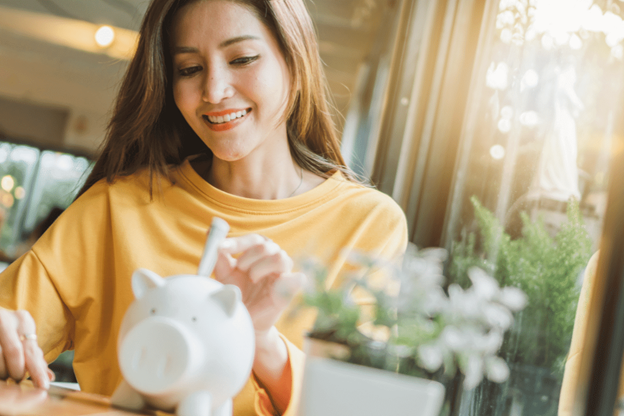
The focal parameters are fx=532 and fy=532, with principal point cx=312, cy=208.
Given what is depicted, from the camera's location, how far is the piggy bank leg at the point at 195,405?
52 cm

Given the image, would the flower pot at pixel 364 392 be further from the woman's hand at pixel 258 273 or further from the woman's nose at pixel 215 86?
the woman's nose at pixel 215 86

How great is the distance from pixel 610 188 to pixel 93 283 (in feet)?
3.28

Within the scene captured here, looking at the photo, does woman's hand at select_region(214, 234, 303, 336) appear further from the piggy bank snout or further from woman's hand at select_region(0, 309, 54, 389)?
woman's hand at select_region(0, 309, 54, 389)

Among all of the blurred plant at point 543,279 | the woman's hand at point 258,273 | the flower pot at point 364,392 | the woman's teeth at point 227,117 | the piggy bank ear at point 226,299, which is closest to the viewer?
the flower pot at point 364,392

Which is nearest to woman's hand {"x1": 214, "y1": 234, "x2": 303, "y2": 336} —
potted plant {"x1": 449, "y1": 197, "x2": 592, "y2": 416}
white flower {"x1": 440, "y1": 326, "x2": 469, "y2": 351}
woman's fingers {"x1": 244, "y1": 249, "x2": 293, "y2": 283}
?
woman's fingers {"x1": 244, "y1": 249, "x2": 293, "y2": 283}

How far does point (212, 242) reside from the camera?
607mm

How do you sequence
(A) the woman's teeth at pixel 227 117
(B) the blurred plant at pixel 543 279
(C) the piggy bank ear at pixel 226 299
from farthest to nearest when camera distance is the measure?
(A) the woman's teeth at pixel 227 117 < (B) the blurred plant at pixel 543 279 < (C) the piggy bank ear at pixel 226 299

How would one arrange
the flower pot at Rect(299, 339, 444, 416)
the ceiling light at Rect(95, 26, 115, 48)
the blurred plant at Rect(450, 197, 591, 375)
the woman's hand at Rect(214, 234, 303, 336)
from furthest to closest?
the ceiling light at Rect(95, 26, 115, 48)
the blurred plant at Rect(450, 197, 591, 375)
the woman's hand at Rect(214, 234, 303, 336)
the flower pot at Rect(299, 339, 444, 416)

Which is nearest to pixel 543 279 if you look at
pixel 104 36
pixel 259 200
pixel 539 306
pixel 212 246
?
pixel 539 306

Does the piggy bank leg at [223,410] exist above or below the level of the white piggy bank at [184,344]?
below

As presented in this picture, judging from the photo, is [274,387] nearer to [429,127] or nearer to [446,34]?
[429,127]

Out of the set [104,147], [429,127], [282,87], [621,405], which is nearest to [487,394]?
[621,405]

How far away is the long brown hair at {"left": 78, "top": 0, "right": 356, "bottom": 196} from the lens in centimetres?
110

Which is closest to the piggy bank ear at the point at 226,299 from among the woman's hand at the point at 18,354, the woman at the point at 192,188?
the woman's hand at the point at 18,354
